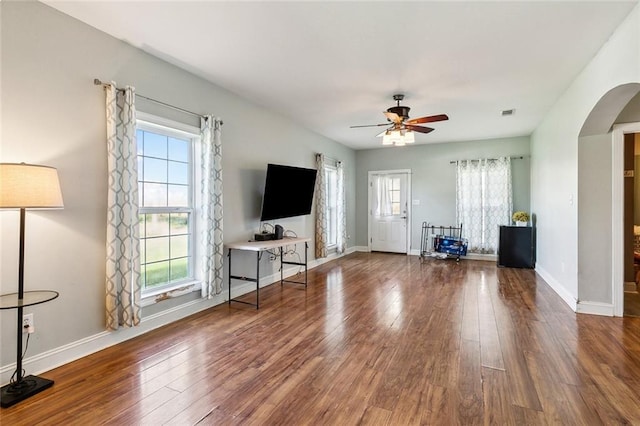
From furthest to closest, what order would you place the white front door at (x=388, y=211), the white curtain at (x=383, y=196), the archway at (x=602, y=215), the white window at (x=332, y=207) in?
the white curtain at (x=383, y=196) < the white front door at (x=388, y=211) < the white window at (x=332, y=207) < the archway at (x=602, y=215)

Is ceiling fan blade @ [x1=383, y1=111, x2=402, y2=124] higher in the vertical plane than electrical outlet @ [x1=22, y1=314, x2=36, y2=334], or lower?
higher

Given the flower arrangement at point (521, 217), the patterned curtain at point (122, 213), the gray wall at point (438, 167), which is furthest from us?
the gray wall at point (438, 167)

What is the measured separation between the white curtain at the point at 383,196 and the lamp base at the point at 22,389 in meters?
7.02

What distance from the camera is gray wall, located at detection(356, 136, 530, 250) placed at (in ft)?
22.4

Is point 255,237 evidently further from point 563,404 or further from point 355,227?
point 355,227

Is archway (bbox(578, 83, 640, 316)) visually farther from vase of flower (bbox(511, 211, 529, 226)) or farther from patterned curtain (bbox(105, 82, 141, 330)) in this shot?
patterned curtain (bbox(105, 82, 141, 330))

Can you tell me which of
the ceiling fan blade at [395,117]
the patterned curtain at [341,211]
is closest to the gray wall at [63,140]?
the ceiling fan blade at [395,117]

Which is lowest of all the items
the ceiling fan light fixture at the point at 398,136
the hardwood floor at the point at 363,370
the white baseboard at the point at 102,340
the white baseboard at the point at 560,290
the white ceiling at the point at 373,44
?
the hardwood floor at the point at 363,370

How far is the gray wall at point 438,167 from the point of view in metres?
6.82

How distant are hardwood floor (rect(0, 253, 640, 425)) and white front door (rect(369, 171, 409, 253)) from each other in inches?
157

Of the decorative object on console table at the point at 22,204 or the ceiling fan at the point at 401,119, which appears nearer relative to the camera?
the decorative object on console table at the point at 22,204

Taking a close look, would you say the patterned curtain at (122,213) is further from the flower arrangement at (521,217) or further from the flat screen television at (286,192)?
the flower arrangement at (521,217)

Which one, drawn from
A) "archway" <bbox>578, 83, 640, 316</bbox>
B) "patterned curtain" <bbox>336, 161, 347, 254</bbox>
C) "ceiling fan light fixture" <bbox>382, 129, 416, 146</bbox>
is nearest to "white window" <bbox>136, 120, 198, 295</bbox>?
"ceiling fan light fixture" <bbox>382, 129, 416, 146</bbox>

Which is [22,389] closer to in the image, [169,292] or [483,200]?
[169,292]
